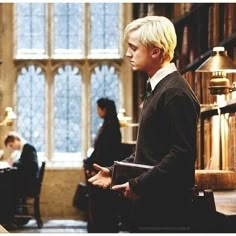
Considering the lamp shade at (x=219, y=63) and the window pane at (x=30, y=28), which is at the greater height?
the window pane at (x=30, y=28)

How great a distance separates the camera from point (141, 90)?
11.4 meters

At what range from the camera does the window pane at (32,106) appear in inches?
481

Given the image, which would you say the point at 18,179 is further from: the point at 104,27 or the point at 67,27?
the point at 104,27

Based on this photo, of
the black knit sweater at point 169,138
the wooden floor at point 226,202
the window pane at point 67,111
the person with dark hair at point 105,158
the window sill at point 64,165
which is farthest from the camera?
the window pane at point 67,111

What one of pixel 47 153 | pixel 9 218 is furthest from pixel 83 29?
pixel 9 218

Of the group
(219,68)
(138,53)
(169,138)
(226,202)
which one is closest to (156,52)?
(138,53)

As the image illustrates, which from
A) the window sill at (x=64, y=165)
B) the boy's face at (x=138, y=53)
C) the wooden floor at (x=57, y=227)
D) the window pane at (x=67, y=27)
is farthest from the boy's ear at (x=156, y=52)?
the window pane at (x=67, y=27)

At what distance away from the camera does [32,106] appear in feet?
40.4

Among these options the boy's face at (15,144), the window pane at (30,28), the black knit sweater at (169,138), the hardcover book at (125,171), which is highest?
the window pane at (30,28)

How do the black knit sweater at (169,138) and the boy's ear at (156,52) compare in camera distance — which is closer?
the black knit sweater at (169,138)

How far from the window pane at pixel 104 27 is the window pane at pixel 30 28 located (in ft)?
2.69

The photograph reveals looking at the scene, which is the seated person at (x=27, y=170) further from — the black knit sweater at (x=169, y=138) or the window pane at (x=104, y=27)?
the black knit sweater at (x=169, y=138)

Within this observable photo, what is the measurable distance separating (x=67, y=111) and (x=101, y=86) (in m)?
0.69

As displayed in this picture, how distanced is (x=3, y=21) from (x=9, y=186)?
3.56 m
